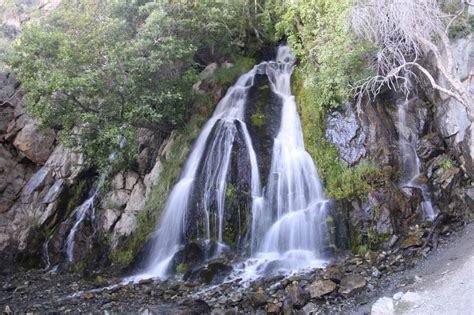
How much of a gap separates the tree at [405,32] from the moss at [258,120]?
3844 millimetres

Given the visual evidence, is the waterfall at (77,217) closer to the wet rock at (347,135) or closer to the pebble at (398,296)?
the wet rock at (347,135)

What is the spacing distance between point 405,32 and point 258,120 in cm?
565

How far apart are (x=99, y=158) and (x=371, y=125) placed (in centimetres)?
862

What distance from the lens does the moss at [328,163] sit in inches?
425

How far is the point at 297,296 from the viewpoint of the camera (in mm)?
8188

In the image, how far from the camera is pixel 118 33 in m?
12.9

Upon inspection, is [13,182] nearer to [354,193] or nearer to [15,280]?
[15,280]

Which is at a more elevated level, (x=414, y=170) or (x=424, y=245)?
(x=414, y=170)

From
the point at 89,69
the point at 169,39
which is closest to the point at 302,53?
the point at 169,39

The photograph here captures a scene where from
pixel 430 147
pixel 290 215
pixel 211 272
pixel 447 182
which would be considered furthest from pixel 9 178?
pixel 447 182

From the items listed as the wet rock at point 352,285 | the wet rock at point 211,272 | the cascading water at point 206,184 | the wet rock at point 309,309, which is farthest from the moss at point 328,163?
the wet rock at point 309,309

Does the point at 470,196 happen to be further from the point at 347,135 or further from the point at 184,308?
the point at 184,308

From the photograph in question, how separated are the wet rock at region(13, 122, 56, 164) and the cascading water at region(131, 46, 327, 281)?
7.07 meters

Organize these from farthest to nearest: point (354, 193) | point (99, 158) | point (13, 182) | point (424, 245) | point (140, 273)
A: point (13, 182) → point (99, 158) → point (140, 273) → point (354, 193) → point (424, 245)
